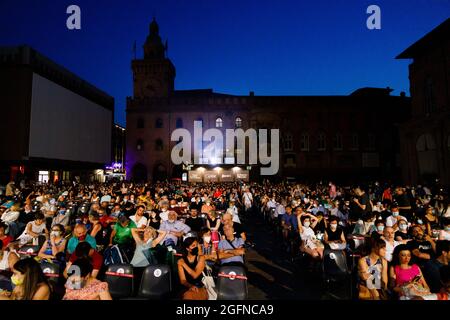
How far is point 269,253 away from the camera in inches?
384

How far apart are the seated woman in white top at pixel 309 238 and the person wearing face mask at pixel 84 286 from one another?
4937mm

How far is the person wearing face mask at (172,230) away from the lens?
7.14m

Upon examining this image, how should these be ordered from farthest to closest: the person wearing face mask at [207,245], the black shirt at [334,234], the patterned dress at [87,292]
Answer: the black shirt at [334,234] → the person wearing face mask at [207,245] → the patterned dress at [87,292]

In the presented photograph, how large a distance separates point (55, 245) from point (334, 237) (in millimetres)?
6360

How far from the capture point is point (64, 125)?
37.0m

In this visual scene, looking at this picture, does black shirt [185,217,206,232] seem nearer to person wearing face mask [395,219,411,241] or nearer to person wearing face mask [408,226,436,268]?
person wearing face mask [395,219,411,241]

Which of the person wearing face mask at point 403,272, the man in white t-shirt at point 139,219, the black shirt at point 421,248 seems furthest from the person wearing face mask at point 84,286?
the black shirt at point 421,248

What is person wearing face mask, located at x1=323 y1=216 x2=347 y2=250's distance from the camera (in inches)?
277

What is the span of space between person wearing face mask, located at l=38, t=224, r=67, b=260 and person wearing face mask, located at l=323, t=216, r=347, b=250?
6017mm

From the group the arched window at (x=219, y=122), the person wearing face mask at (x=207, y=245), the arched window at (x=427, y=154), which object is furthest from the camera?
the arched window at (x=219, y=122)

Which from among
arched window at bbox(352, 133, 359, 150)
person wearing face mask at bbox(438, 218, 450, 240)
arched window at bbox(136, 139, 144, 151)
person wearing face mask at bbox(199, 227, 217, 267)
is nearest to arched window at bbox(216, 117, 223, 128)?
arched window at bbox(136, 139, 144, 151)

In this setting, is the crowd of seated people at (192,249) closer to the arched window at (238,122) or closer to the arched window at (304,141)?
the arched window at (304,141)

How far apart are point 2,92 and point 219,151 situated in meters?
27.1
